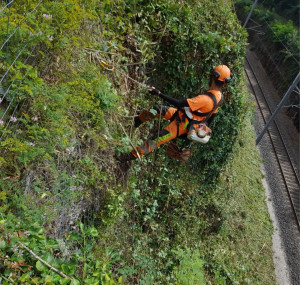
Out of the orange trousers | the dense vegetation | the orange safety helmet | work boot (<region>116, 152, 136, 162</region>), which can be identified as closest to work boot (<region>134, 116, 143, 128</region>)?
the orange trousers

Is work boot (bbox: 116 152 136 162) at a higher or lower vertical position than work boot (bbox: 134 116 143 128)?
lower

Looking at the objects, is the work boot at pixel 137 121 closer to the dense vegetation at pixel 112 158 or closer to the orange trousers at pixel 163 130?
the orange trousers at pixel 163 130

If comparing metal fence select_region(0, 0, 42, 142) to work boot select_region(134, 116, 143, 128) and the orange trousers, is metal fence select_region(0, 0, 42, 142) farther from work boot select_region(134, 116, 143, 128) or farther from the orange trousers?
work boot select_region(134, 116, 143, 128)

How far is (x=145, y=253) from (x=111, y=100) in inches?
127

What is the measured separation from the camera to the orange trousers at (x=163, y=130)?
4793 mm

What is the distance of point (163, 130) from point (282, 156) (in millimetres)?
13408

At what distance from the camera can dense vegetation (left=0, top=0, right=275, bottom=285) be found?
251 cm

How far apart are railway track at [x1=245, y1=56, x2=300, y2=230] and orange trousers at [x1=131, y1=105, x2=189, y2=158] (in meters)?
9.99

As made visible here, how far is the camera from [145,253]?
17.7 feet

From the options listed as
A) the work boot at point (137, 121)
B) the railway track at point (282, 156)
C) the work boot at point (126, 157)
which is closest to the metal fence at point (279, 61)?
the railway track at point (282, 156)

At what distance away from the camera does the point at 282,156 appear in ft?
52.3

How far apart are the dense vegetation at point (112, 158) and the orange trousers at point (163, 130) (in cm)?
31

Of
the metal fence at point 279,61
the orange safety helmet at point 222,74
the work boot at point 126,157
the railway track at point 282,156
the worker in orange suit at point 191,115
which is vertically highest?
the orange safety helmet at point 222,74

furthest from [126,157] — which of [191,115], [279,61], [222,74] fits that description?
[279,61]
